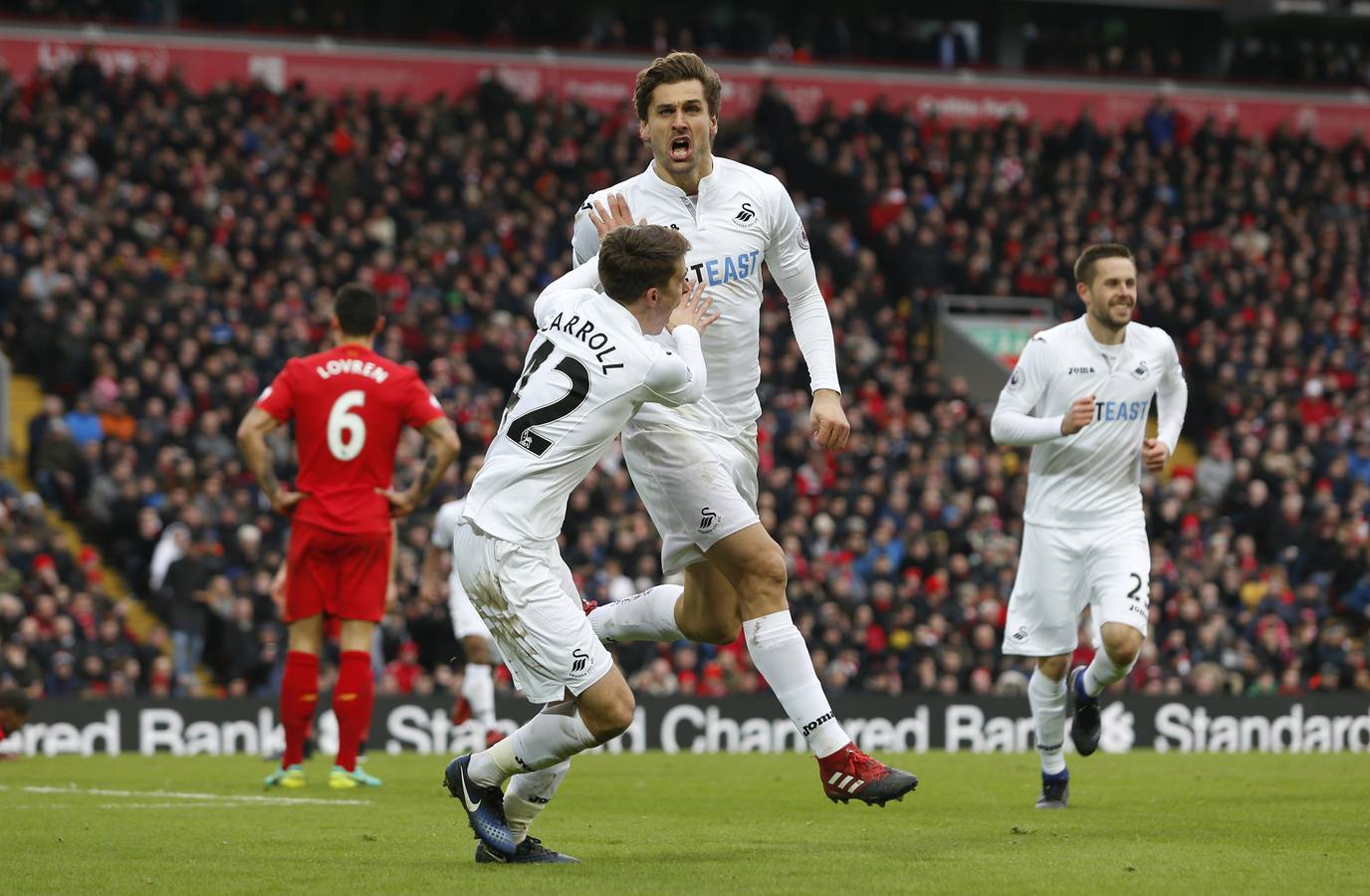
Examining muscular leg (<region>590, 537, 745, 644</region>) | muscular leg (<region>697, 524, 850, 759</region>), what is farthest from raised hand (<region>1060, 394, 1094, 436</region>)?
muscular leg (<region>697, 524, 850, 759</region>)

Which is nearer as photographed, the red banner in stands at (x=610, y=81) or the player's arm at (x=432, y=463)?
the player's arm at (x=432, y=463)

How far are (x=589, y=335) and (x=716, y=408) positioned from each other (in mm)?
1233

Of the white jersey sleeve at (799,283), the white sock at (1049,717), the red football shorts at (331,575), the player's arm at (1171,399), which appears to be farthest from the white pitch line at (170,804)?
the player's arm at (1171,399)

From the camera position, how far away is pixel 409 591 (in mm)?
19859

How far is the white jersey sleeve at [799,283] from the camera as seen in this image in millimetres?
8625

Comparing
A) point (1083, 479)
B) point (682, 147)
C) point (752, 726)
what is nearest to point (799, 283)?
point (682, 147)

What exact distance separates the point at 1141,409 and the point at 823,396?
136 inches

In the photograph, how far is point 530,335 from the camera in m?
24.2

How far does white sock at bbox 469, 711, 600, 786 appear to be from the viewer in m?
7.37

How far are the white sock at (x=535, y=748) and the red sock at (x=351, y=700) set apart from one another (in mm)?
4101

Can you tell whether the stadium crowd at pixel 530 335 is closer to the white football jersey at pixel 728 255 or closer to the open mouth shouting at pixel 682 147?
the white football jersey at pixel 728 255

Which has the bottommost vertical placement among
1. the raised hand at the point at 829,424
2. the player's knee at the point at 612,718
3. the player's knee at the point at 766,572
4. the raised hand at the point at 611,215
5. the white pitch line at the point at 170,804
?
the white pitch line at the point at 170,804

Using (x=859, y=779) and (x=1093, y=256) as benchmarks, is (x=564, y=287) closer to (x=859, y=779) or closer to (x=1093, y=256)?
(x=859, y=779)

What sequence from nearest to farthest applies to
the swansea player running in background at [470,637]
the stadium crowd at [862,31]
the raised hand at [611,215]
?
the raised hand at [611,215]
the swansea player running in background at [470,637]
the stadium crowd at [862,31]
